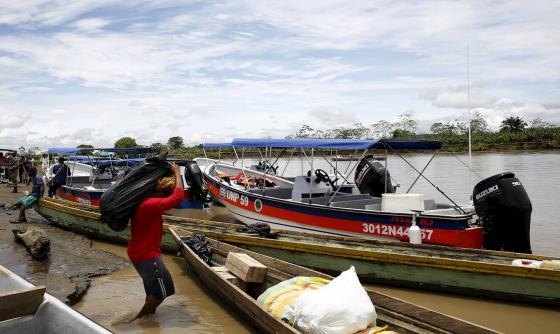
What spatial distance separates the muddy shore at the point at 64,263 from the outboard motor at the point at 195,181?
13.2 ft

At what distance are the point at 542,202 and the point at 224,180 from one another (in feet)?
37.0

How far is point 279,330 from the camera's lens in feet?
14.0

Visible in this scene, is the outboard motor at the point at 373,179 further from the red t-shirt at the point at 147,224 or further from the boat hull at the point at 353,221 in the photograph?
the red t-shirt at the point at 147,224

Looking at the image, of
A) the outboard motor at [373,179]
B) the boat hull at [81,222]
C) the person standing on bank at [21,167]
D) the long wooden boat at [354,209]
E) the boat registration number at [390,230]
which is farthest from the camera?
the person standing on bank at [21,167]

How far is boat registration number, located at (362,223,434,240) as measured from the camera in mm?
7904

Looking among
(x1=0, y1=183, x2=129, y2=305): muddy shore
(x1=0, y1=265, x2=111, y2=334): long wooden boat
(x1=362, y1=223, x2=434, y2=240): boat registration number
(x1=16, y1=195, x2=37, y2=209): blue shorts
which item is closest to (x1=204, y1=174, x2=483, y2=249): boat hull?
(x1=362, y1=223, x2=434, y2=240): boat registration number

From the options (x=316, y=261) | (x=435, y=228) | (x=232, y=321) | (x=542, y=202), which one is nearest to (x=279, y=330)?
(x=232, y=321)

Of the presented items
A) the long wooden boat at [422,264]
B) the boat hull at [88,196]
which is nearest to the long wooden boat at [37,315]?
the long wooden boat at [422,264]

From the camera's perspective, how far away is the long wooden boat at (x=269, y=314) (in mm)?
4012

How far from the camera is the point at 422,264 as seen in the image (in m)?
6.57

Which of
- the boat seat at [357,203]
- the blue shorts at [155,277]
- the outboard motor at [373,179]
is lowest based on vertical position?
the blue shorts at [155,277]

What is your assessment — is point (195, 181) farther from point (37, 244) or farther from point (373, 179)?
point (37, 244)

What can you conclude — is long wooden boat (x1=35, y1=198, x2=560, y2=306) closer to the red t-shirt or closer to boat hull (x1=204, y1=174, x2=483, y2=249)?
boat hull (x1=204, y1=174, x2=483, y2=249)

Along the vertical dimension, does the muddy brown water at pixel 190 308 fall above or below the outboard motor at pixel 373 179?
below
